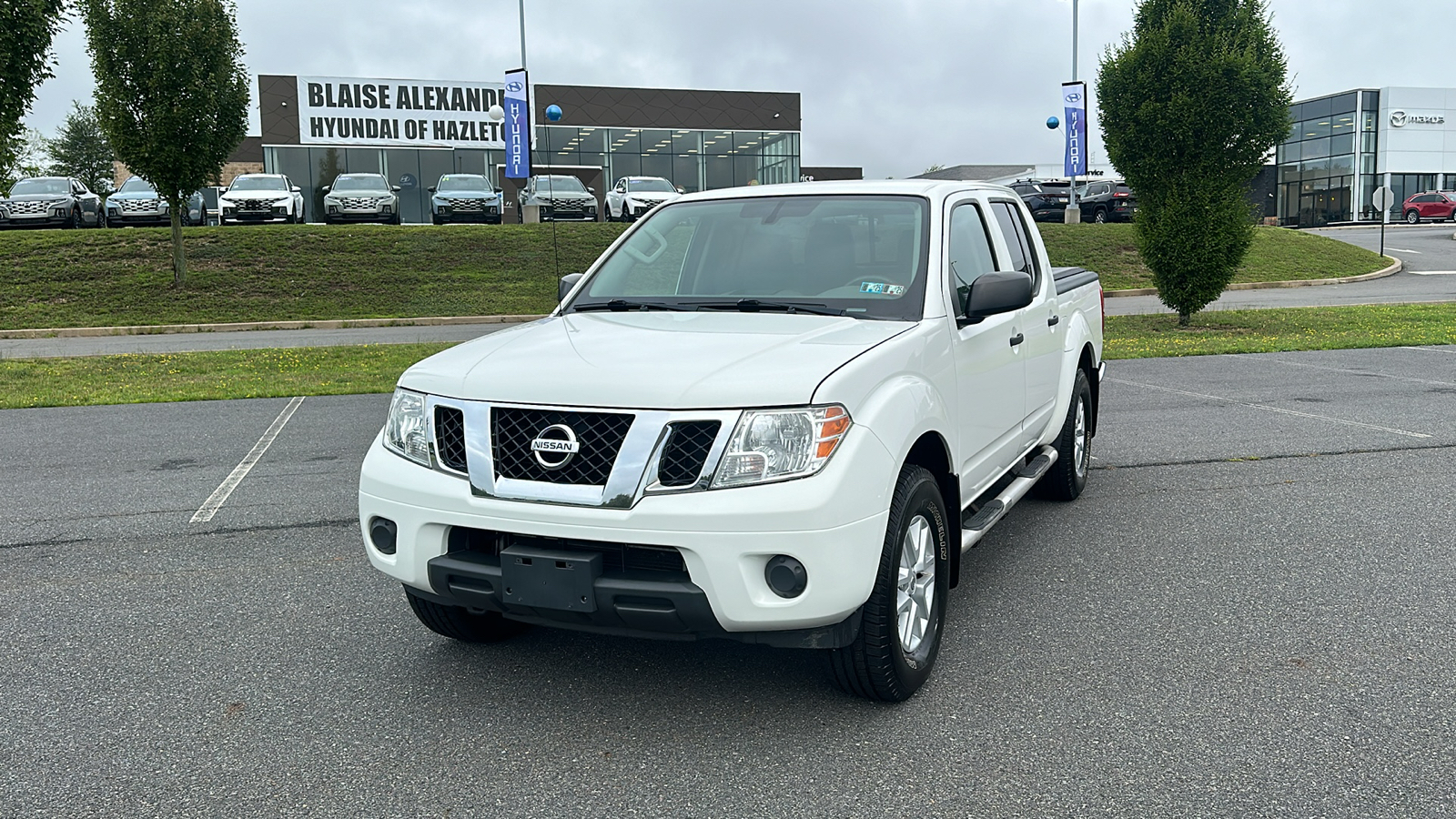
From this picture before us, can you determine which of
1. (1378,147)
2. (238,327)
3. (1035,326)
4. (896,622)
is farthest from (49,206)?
(1378,147)

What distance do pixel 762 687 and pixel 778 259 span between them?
5.83ft

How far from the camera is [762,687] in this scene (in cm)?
397

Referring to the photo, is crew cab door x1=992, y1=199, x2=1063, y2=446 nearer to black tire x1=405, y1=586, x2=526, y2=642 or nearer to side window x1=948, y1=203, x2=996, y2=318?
side window x1=948, y1=203, x2=996, y2=318

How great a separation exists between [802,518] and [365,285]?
24344 mm

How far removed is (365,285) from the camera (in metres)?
25.9

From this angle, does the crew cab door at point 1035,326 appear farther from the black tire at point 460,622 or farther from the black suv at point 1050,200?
the black suv at point 1050,200

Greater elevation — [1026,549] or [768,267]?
[768,267]

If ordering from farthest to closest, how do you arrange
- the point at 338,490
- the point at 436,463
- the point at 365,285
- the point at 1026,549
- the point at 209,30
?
1. the point at 365,285
2. the point at 209,30
3. the point at 338,490
4. the point at 1026,549
5. the point at 436,463

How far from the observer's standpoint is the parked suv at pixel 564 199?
35.0 meters

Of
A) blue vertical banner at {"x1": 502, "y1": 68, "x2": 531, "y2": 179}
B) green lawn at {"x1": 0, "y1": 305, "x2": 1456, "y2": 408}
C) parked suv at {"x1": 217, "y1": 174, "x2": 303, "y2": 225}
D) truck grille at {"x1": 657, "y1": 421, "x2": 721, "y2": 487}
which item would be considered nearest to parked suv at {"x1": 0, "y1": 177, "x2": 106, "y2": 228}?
parked suv at {"x1": 217, "y1": 174, "x2": 303, "y2": 225}

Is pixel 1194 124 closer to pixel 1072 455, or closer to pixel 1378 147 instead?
pixel 1072 455

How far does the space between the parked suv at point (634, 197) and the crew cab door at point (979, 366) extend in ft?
97.8

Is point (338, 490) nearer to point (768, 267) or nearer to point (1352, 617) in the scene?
point (768, 267)

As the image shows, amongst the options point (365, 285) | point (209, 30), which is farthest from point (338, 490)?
point (365, 285)
